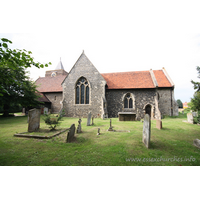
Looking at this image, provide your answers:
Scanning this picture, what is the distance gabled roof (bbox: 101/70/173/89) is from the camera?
1673 centimetres

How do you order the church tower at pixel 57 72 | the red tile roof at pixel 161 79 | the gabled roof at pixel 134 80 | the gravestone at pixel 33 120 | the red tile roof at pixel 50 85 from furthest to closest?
the church tower at pixel 57 72, the red tile roof at pixel 50 85, the red tile roof at pixel 161 79, the gabled roof at pixel 134 80, the gravestone at pixel 33 120

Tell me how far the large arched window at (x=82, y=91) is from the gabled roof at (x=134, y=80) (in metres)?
3.79

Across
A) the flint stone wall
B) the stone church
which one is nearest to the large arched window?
the stone church

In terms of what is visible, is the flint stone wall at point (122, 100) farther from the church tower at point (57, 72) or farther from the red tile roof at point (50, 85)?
the church tower at point (57, 72)

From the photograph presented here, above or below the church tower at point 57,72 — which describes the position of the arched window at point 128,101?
below

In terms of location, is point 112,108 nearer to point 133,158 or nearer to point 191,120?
point 191,120

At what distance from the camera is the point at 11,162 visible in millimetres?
3244

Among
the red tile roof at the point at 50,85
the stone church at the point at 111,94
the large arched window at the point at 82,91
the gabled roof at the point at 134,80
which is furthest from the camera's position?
the red tile roof at the point at 50,85

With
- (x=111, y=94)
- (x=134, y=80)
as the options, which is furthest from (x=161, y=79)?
(x=111, y=94)

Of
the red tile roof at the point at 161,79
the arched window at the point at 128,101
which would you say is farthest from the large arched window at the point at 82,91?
the red tile roof at the point at 161,79

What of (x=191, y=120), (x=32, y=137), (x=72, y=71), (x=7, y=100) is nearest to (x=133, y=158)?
(x=32, y=137)

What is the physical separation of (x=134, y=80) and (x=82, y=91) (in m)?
8.78

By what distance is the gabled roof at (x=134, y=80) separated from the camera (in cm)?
1673

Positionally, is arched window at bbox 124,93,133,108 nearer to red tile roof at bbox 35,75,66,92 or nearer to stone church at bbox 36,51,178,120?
stone church at bbox 36,51,178,120
